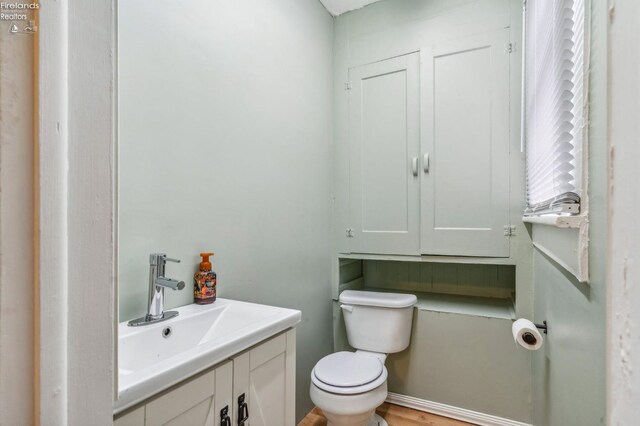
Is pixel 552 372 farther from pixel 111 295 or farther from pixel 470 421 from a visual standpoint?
pixel 111 295

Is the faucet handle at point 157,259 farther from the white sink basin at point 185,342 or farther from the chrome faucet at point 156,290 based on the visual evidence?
the white sink basin at point 185,342

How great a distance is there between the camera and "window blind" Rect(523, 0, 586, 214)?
2.31ft

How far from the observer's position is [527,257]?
5.49 feet

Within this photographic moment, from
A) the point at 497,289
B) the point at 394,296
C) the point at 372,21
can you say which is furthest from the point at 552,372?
the point at 372,21

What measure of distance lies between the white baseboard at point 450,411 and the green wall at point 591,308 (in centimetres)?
90

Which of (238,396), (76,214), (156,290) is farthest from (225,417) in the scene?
(76,214)

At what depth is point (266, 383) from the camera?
36.9 inches

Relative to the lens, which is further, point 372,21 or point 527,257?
point 372,21

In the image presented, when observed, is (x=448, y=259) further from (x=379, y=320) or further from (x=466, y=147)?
(x=466, y=147)

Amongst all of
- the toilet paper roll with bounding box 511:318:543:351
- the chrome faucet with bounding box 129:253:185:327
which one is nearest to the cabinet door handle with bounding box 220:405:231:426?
the chrome faucet with bounding box 129:253:185:327

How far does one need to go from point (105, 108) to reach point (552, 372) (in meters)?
1.35

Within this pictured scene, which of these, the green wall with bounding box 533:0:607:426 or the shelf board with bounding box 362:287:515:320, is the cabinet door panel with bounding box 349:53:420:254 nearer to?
the shelf board with bounding box 362:287:515:320

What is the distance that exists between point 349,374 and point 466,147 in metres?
1.35

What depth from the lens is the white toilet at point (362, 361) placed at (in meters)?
1.41
